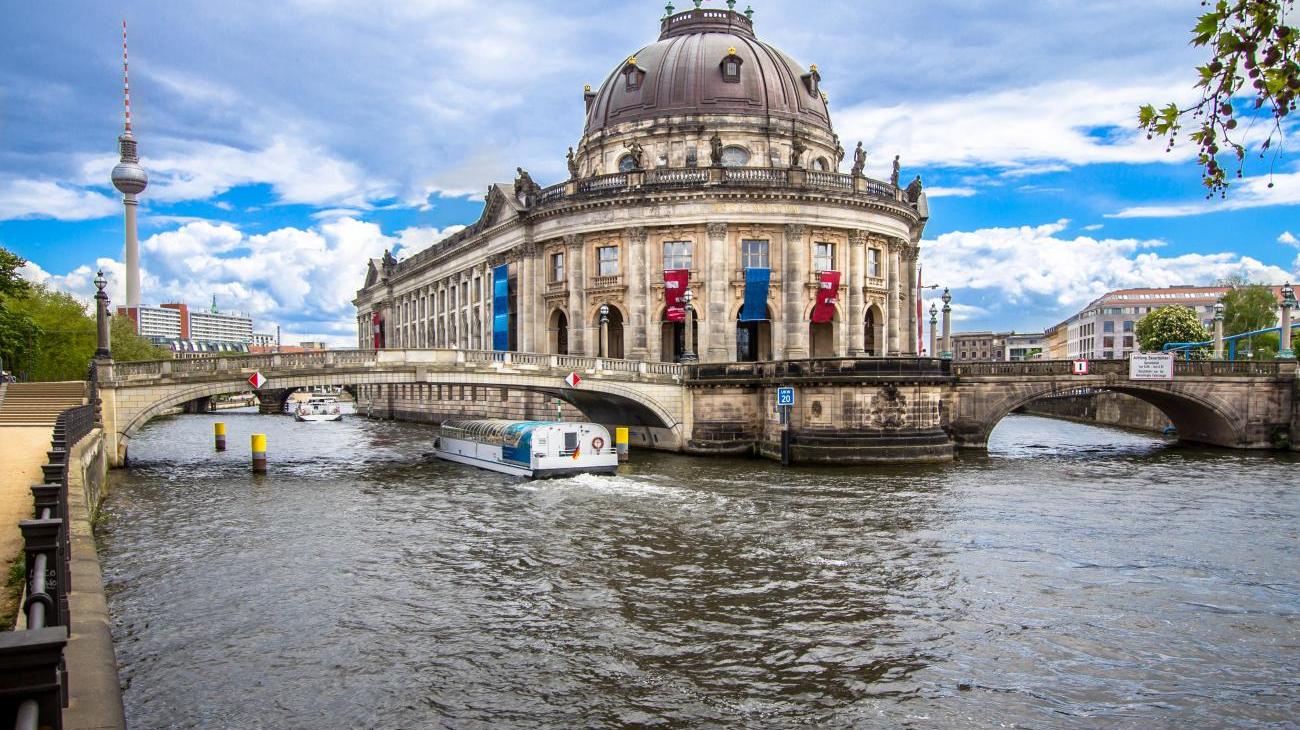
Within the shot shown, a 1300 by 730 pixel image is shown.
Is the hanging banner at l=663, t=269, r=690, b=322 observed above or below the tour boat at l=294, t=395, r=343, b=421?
above

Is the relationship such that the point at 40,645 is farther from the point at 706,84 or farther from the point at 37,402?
the point at 706,84

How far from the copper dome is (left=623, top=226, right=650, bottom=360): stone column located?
11.5 metres

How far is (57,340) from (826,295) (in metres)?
55.5

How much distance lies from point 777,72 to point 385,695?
57188 millimetres

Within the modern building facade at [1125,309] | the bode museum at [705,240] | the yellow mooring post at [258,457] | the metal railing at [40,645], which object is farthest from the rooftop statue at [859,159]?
the modern building facade at [1125,309]

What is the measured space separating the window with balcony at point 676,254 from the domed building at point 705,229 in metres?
0.06

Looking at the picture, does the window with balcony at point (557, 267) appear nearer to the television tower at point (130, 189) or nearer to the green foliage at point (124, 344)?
the green foliage at point (124, 344)

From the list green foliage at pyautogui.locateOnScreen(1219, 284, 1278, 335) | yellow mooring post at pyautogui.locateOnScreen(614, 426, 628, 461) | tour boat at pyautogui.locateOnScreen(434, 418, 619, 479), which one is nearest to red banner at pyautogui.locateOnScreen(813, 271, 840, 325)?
yellow mooring post at pyautogui.locateOnScreen(614, 426, 628, 461)

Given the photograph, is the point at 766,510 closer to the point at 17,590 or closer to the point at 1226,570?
the point at 1226,570

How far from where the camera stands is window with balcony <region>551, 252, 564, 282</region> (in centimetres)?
5797

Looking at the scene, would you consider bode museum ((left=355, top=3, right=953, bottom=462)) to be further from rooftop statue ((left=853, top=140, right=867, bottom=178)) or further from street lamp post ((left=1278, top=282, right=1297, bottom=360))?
street lamp post ((left=1278, top=282, right=1297, bottom=360))

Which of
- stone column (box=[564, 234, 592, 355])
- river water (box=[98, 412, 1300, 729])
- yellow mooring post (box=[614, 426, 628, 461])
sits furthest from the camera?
stone column (box=[564, 234, 592, 355])

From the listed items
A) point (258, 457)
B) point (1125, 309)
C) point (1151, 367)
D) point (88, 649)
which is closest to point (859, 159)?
point (1151, 367)

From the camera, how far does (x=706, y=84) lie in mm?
60812
